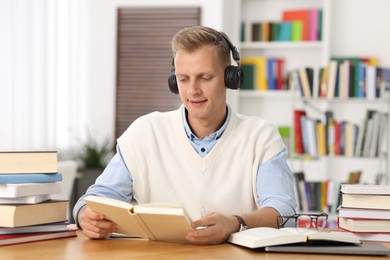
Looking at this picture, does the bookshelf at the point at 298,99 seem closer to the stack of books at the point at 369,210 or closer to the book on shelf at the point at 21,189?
the stack of books at the point at 369,210

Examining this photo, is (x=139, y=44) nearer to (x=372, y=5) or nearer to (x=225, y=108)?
(x=372, y=5)

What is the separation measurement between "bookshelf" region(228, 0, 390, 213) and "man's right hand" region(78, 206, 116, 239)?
4.07 metres

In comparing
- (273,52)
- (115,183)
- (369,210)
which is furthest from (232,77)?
(273,52)

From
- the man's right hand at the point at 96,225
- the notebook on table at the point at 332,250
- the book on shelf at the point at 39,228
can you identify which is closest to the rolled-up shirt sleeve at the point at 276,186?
the notebook on table at the point at 332,250

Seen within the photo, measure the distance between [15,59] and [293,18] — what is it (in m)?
2.30

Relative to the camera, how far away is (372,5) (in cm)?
649

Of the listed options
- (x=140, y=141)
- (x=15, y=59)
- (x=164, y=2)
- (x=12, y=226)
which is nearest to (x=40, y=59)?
(x=15, y=59)

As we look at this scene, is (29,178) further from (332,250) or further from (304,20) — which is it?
(304,20)

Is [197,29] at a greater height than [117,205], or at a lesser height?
greater

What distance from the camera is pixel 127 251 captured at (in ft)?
6.93

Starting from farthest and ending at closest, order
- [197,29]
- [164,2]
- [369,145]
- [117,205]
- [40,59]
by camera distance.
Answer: [164,2] → [40,59] → [369,145] → [197,29] → [117,205]

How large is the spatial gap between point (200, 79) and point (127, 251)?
68cm

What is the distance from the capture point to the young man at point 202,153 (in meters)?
2.55

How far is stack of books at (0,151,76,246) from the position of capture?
2.24 meters
